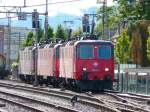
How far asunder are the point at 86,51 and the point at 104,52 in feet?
3.44

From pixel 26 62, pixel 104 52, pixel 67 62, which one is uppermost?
pixel 104 52

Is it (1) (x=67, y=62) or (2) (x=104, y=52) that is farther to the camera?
(1) (x=67, y=62)

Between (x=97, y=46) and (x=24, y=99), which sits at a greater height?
(x=97, y=46)

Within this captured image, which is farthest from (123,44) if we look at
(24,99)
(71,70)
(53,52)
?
(24,99)

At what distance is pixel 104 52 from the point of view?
3388 cm

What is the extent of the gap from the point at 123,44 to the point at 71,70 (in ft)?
122

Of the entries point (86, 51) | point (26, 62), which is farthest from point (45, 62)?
point (86, 51)

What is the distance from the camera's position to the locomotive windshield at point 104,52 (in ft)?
111

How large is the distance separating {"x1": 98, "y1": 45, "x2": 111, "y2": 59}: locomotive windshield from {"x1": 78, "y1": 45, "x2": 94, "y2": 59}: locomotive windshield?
46cm

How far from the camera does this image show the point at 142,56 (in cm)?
6900

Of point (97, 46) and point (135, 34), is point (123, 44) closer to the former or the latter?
point (135, 34)

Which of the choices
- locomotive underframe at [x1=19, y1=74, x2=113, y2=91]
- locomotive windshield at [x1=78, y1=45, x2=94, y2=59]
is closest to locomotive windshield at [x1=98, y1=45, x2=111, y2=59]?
locomotive windshield at [x1=78, y1=45, x2=94, y2=59]

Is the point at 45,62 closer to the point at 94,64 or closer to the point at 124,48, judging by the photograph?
the point at 94,64

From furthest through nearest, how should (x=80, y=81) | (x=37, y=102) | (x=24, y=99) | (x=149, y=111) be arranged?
(x=80, y=81) → (x=24, y=99) → (x=37, y=102) → (x=149, y=111)
